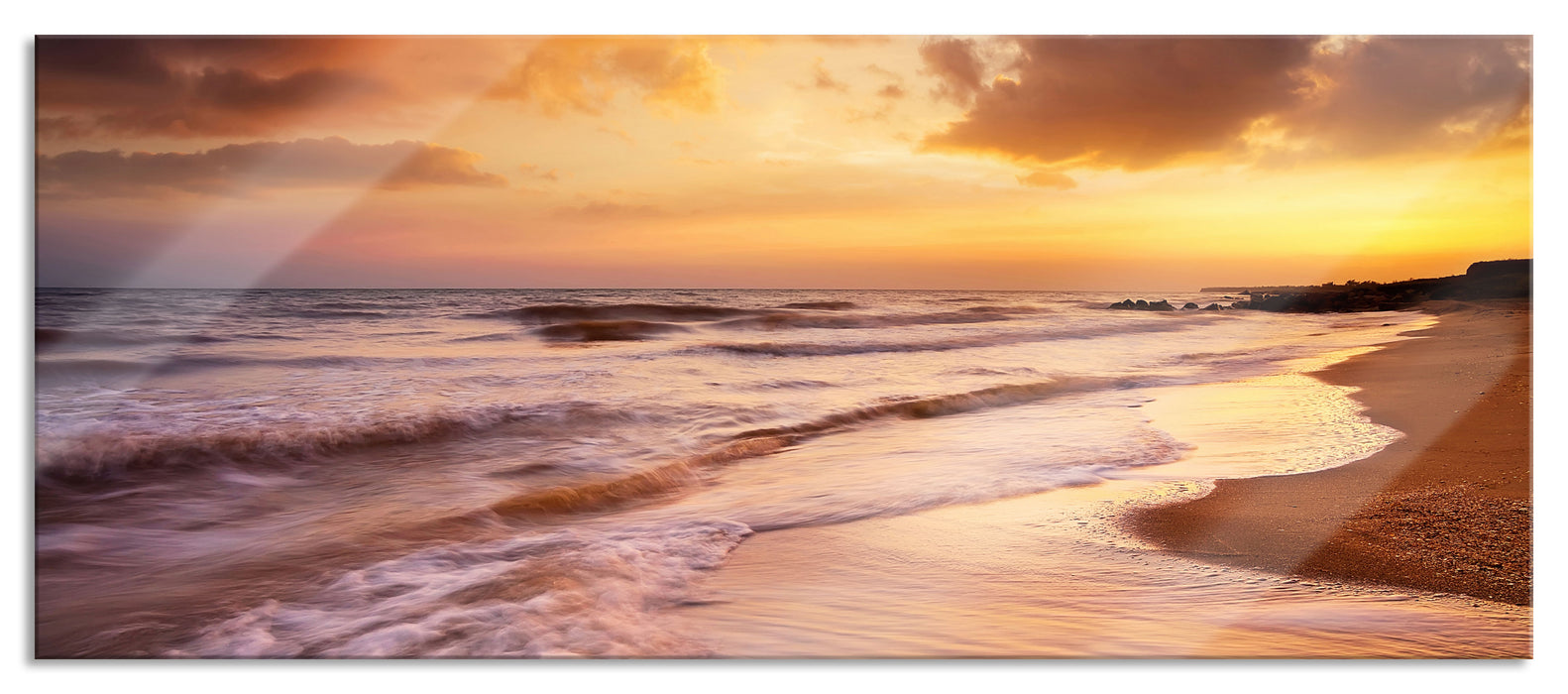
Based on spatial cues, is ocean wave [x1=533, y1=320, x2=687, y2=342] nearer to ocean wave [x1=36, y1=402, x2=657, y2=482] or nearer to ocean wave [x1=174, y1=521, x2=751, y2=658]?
ocean wave [x1=36, y1=402, x2=657, y2=482]

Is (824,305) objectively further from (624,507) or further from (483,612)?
(483,612)

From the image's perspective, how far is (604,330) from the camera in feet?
33.3

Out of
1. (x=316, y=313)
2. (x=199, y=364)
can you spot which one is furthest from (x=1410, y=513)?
(x=316, y=313)

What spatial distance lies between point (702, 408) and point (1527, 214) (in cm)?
401

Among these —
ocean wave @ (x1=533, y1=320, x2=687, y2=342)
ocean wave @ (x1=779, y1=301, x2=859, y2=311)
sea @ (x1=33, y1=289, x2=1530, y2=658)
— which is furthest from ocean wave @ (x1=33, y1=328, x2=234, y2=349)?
ocean wave @ (x1=779, y1=301, x2=859, y2=311)

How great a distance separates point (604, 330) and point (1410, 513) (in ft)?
28.5

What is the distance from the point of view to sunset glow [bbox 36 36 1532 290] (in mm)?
3225

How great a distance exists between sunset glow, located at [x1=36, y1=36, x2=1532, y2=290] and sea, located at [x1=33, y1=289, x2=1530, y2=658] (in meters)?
0.60

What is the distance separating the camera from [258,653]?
7.25ft

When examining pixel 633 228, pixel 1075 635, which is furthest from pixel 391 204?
pixel 1075 635

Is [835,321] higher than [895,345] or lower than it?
higher

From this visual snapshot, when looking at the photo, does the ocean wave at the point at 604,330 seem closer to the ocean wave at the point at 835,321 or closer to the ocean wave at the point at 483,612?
the ocean wave at the point at 835,321
